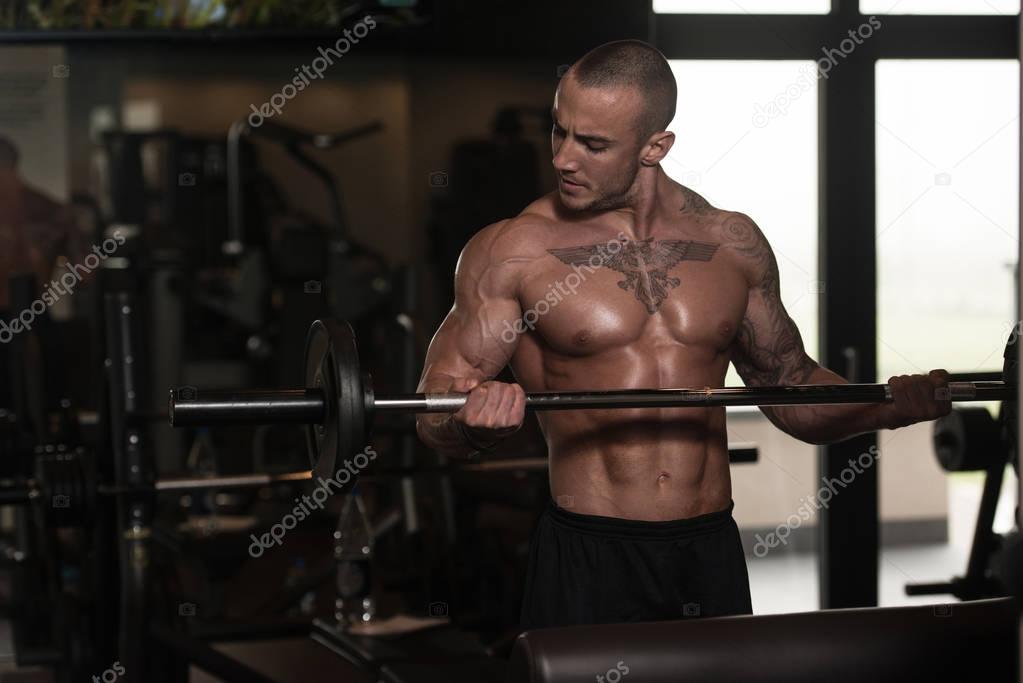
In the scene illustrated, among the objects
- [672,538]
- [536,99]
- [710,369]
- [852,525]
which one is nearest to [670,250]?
[710,369]

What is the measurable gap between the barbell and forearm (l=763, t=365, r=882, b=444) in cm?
17

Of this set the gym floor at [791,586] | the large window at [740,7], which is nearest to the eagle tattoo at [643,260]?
the gym floor at [791,586]

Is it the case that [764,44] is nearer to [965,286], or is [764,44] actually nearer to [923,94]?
[923,94]

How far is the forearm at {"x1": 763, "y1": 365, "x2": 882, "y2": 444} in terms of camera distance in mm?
2125

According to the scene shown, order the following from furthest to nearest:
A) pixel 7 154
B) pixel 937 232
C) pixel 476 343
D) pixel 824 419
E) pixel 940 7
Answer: pixel 7 154
pixel 937 232
pixel 940 7
pixel 824 419
pixel 476 343

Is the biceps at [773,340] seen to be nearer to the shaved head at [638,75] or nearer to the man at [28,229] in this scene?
the shaved head at [638,75]

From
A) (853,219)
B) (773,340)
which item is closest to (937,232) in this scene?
(853,219)

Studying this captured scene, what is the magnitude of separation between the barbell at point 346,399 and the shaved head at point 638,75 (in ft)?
1.59

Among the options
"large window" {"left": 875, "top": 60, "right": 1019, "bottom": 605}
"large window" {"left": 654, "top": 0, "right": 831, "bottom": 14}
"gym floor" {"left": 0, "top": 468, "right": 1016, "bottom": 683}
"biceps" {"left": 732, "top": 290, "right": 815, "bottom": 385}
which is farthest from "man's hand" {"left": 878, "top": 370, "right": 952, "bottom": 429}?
"large window" {"left": 875, "top": 60, "right": 1019, "bottom": 605}

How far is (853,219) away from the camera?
12.5 feet

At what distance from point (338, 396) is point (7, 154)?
4965 millimetres

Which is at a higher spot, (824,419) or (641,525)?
(824,419)

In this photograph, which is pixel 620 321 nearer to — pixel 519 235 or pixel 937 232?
pixel 519 235

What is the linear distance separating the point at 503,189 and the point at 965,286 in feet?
6.59
